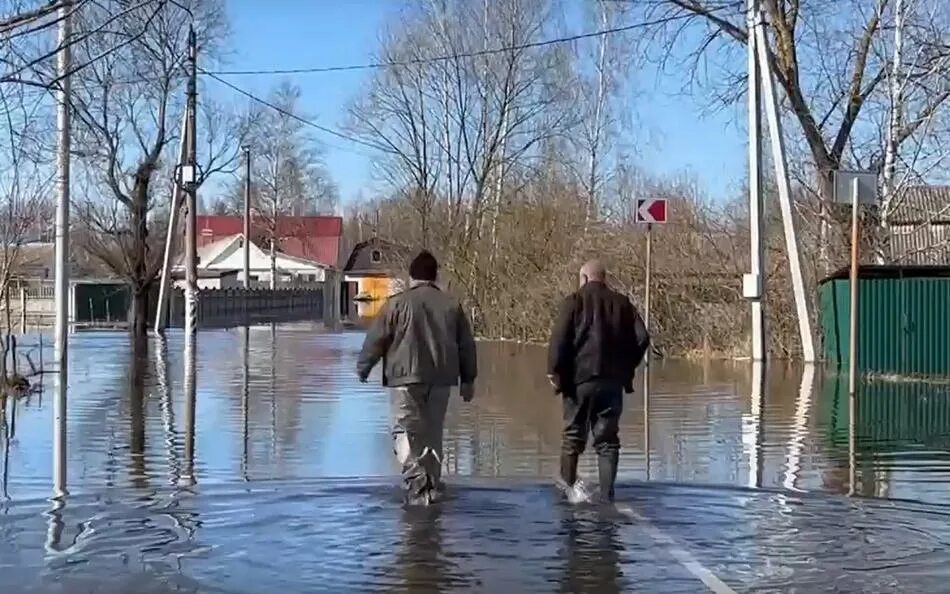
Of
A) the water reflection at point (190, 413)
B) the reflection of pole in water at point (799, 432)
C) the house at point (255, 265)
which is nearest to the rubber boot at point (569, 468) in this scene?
the reflection of pole in water at point (799, 432)

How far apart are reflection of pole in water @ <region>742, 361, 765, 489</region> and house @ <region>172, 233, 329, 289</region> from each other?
7802cm

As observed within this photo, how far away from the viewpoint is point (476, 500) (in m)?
10.2

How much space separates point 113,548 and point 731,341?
A: 20.0 m

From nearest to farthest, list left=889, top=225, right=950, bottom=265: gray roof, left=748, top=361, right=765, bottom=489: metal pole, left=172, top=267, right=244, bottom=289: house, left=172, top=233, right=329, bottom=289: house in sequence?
left=748, top=361, right=765, bottom=489: metal pole, left=889, top=225, right=950, bottom=265: gray roof, left=172, top=267, right=244, bottom=289: house, left=172, top=233, right=329, bottom=289: house

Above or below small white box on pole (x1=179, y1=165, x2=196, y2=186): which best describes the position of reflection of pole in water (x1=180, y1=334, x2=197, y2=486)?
below

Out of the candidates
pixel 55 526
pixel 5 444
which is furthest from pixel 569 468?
pixel 5 444

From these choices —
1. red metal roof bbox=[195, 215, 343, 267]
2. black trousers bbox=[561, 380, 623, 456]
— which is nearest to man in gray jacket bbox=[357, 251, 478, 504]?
black trousers bbox=[561, 380, 623, 456]

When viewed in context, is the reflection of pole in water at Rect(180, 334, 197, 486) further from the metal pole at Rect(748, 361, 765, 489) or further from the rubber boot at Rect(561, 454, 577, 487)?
the metal pole at Rect(748, 361, 765, 489)

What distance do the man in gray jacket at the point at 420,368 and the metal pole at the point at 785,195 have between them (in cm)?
1431

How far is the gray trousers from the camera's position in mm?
9930

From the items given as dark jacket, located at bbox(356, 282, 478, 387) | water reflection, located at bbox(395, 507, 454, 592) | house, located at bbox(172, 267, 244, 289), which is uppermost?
house, located at bbox(172, 267, 244, 289)

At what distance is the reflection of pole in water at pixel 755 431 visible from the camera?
11.9 metres

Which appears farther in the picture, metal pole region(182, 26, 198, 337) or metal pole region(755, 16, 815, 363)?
metal pole region(182, 26, 198, 337)

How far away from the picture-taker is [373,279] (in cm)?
10219
